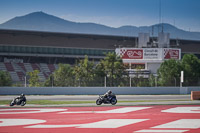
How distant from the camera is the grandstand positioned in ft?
237

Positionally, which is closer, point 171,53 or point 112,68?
point 112,68

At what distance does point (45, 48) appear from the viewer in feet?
248

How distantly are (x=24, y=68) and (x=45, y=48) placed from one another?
6.41m

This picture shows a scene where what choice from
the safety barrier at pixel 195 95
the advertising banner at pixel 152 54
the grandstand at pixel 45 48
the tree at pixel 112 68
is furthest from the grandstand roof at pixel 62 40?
the safety barrier at pixel 195 95

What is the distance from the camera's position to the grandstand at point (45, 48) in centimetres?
7212

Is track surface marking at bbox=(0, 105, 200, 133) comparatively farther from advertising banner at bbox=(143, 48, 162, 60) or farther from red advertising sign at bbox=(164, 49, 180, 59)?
red advertising sign at bbox=(164, 49, 180, 59)

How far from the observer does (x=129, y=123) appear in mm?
16500

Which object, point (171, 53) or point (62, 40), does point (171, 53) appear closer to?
point (171, 53)

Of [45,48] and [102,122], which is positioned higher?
[45,48]

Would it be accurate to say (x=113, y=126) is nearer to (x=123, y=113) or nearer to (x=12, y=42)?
(x=123, y=113)

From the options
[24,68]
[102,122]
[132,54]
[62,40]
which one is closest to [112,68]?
[132,54]

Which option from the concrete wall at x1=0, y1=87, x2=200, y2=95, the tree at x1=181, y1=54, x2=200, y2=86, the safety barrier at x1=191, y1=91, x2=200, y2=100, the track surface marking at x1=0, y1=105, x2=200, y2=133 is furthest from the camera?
the tree at x1=181, y1=54, x2=200, y2=86

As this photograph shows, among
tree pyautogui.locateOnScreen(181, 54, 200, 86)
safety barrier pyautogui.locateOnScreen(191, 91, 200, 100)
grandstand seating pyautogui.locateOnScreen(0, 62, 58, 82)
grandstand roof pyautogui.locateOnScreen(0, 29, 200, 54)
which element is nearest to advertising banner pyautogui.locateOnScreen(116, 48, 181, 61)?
grandstand roof pyautogui.locateOnScreen(0, 29, 200, 54)

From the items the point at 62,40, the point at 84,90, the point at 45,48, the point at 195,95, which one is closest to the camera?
the point at 195,95
